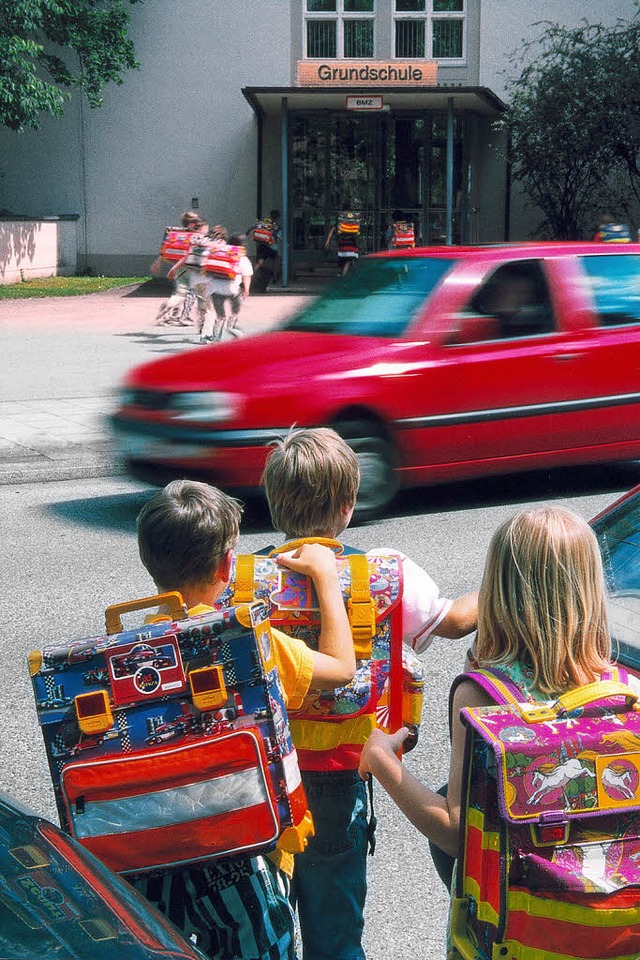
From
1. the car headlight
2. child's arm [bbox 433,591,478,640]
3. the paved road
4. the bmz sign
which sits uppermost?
the bmz sign

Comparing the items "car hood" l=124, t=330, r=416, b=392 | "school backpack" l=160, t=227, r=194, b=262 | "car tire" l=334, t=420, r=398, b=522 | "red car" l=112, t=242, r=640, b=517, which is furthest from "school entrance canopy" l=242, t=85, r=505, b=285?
"car tire" l=334, t=420, r=398, b=522

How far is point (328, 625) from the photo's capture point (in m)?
2.36

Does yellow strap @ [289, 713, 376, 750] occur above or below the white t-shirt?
below

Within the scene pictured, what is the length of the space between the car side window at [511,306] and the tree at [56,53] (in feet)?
67.5

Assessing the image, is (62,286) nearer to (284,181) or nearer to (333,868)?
(284,181)

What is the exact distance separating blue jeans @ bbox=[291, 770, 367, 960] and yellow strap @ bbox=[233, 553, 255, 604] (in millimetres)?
408

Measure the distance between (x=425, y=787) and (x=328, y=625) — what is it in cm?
39

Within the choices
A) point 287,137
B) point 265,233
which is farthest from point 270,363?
point 287,137

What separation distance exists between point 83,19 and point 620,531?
92.1 ft

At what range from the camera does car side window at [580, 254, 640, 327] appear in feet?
27.5

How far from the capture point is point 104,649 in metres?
2.06

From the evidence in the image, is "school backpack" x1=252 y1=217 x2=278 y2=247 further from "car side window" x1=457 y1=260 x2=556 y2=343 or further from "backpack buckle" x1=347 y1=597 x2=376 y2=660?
"backpack buckle" x1=347 y1=597 x2=376 y2=660

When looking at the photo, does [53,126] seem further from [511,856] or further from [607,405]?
[511,856]

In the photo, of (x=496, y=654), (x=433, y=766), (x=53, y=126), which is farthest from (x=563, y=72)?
(x=496, y=654)
